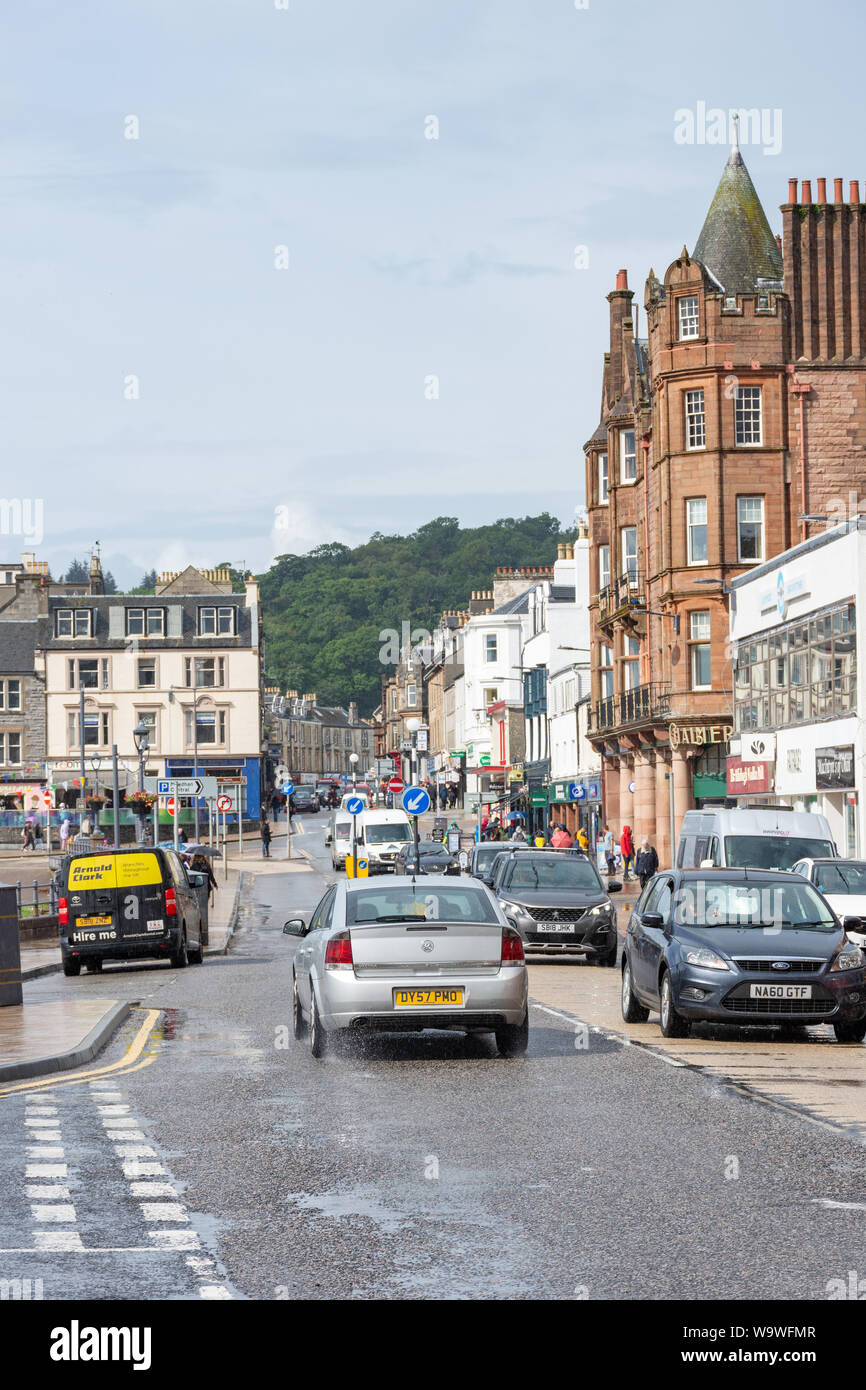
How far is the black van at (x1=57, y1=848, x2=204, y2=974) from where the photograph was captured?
28547 mm

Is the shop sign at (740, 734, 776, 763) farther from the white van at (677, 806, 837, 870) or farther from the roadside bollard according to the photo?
the roadside bollard

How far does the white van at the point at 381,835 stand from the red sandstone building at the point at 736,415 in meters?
8.38

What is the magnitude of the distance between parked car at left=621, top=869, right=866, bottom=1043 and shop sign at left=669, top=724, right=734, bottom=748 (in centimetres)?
3900

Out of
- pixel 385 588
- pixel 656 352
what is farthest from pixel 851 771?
pixel 385 588

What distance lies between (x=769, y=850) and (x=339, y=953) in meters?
15.5

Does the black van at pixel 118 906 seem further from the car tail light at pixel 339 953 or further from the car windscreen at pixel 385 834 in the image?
the car windscreen at pixel 385 834

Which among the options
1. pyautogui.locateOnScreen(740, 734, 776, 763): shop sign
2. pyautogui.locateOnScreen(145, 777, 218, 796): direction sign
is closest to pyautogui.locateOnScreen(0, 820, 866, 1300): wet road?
pyautogui.locateOnScreen(145, 777, 218, 796): direction sign

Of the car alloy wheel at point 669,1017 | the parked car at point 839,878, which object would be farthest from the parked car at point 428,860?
the car alloy wheel at point 669,1017

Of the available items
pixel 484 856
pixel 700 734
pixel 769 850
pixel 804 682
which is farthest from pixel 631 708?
pixel 769 850

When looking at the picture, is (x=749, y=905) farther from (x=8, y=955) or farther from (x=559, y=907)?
(x=559, y=907)

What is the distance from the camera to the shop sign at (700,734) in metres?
56.6

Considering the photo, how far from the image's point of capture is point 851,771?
4241 cm
